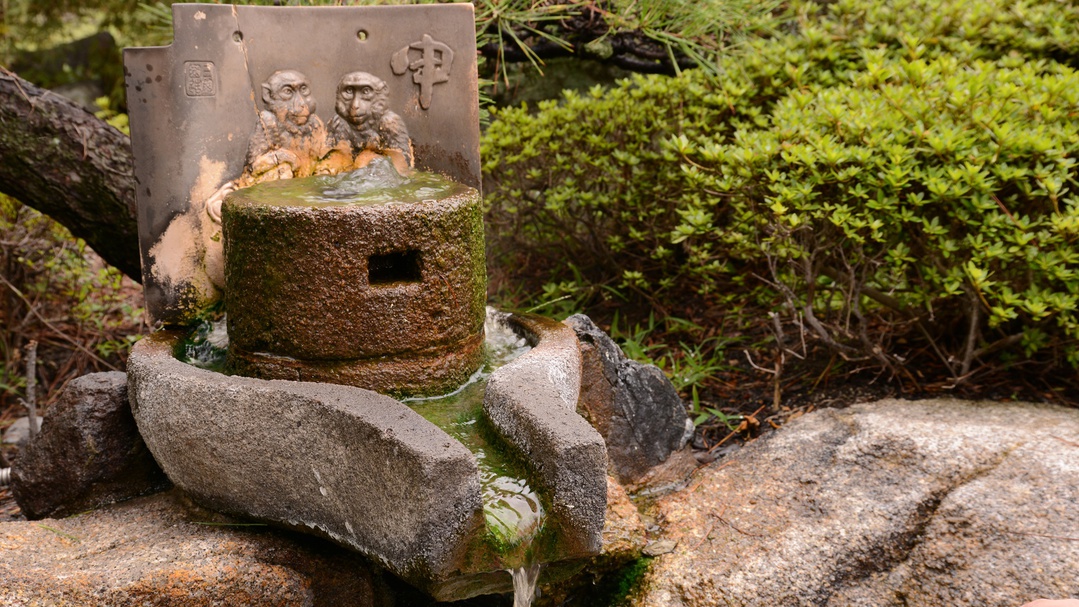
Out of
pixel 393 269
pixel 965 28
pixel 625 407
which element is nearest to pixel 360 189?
pixel 393 269

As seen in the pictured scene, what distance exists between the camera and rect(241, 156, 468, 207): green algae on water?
2.78 metres

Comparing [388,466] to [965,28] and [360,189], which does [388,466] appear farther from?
[965,28]

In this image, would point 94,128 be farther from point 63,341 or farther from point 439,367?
point 439,367

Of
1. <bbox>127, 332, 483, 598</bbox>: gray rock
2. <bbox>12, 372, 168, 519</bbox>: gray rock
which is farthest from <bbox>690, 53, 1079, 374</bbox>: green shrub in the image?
<bbox>12, 372, 168, 519</bbox>: gray rock

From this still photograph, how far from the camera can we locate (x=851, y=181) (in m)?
3.57

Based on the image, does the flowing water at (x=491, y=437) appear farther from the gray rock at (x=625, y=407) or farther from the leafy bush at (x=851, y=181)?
the leafy bush at (x=851, y=181)

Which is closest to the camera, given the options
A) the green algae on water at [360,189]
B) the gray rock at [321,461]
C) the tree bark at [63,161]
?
the gray rock at [321,461]

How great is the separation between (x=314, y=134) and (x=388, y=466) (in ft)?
5.04

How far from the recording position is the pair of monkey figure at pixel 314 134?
3.25 metres

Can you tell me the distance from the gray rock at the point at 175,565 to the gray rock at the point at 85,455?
0.20m

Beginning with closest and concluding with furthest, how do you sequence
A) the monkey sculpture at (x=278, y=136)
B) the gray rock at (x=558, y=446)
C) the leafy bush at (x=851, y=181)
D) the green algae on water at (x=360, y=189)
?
the gray rock at (x=558, y=446) → the green algae on water at (x=360, y=189) → the monkey sculpture at (x=278, y=136) → the leafy bush at (x=851, y=181)

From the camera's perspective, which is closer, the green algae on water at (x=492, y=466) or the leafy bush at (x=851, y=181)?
the green algae on water at (x=492, y=466)

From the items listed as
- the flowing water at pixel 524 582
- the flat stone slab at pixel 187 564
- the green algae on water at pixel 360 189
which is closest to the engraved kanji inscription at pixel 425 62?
the green algae on water at pixel 360 189

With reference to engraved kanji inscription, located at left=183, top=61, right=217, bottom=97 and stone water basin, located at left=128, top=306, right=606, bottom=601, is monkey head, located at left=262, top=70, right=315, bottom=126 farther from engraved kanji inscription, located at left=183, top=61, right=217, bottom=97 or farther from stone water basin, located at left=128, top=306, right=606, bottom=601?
stone water basin, located at left=128, top=306, right=606, bottom=601
